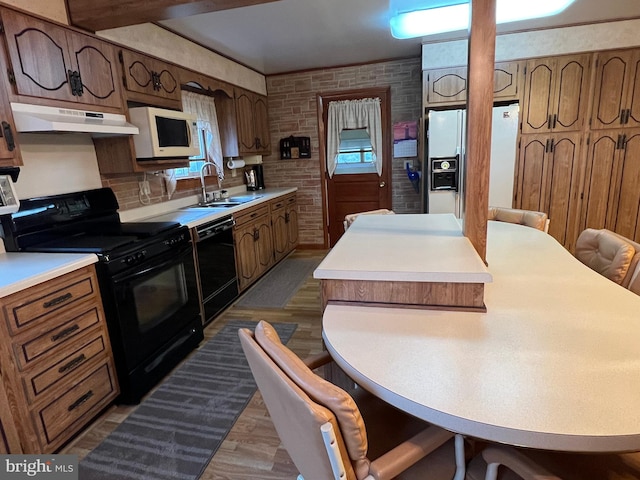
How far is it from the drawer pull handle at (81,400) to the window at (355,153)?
13.1 ft

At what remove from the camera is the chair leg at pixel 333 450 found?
0.76 meters

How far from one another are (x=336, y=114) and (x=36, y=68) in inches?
139

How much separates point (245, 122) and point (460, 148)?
8.18ft

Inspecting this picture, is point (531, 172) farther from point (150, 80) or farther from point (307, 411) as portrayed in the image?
point (307, 411)

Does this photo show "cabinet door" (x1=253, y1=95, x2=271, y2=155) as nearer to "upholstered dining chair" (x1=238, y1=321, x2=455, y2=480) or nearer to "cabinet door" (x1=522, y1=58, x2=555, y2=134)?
"cabinet door" (x1=522, y1=58, x2=555, y2=134)

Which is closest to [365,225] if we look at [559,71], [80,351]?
[80,351]

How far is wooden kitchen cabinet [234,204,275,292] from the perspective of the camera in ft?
11.9

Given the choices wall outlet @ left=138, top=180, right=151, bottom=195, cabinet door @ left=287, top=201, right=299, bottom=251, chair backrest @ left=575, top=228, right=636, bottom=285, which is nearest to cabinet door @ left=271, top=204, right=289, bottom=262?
cabinet door @ left=287, top=201, right=299, bottom=251

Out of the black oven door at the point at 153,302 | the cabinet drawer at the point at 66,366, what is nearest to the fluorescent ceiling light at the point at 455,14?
the black oven door at the point at 153,302

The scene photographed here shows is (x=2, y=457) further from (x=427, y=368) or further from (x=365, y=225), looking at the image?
(x=365, y=225)

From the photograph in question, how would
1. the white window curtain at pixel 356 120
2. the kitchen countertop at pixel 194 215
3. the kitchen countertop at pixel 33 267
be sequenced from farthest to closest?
the white window curtain at pixel 356 120 < the kitchen countertop at pixel 194 215 < the kitchen countertop at pixel 33 267

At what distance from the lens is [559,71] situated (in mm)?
3703

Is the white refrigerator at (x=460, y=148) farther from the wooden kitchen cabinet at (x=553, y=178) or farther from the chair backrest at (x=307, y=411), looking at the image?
the chair backrest at (x=307, y=411)

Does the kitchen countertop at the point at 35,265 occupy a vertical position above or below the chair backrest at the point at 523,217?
above
